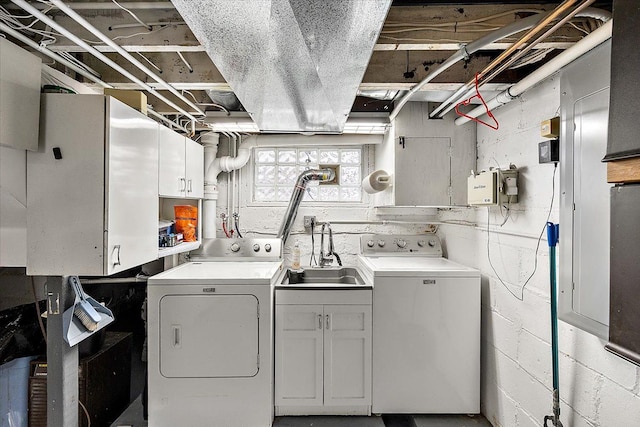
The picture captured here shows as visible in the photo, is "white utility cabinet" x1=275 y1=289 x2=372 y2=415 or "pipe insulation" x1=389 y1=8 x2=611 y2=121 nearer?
"pipe insulation" x1=389 y1=8 x2=611 y2=121

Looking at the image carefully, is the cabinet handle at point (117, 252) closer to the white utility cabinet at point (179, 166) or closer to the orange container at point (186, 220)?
the white utility cabinet at point (179, 166)

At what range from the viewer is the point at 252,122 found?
2723mm

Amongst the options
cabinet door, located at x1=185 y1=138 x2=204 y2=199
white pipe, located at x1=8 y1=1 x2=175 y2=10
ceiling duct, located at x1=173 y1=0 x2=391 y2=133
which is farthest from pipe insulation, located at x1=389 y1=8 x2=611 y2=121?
cabinet door, located at x1=185 y1=138 x2=204 y2=199

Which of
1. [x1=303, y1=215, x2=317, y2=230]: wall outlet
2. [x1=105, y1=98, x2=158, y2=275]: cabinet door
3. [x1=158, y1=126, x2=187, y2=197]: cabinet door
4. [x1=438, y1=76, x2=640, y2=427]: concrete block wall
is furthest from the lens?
[x1=303, y1=215, x2=317, y2=230]: wall outlet

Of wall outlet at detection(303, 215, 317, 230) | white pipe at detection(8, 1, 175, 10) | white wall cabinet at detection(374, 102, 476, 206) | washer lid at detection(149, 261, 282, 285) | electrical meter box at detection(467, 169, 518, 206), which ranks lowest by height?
washer lid at detection(149, 261, 282, 285)

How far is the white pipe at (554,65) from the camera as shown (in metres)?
1.33

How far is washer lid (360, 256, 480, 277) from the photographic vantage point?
247cm

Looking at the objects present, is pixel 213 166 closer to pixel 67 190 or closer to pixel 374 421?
pixel 67 190

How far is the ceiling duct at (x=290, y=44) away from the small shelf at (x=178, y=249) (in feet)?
3.69

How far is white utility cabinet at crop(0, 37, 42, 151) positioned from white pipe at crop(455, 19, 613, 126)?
2.20 m

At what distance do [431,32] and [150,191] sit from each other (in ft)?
5.60

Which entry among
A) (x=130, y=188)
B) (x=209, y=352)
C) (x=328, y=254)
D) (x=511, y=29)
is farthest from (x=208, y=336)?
(x=511, y=29)

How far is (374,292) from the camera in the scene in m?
2.49

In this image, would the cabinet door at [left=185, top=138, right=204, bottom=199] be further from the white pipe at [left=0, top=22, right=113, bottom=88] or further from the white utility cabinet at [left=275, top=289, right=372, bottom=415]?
the white utility cabinet at [left=275, top=289, right=372, bottom=415]
